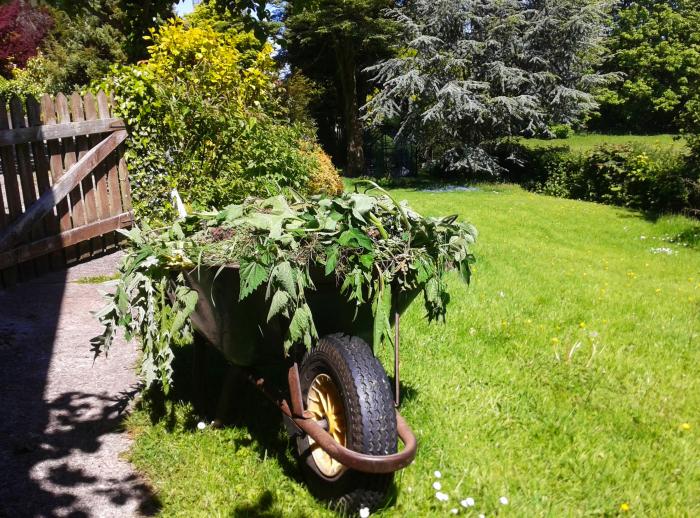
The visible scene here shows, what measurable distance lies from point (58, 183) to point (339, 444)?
16.1 ft

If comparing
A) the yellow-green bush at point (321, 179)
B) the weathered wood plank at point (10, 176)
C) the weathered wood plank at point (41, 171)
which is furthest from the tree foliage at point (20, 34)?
the weathered wood plank at point (10, 176)

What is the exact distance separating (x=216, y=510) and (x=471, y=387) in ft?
5.58

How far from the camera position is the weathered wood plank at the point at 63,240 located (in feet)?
17.3

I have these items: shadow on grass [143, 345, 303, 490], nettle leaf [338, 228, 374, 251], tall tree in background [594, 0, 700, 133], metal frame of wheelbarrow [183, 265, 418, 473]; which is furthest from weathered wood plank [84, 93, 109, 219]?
tall tree in background [594, 0, 700, 133]

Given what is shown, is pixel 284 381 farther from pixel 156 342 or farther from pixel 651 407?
pixel 651 407

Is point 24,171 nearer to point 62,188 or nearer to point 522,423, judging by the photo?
point 62,188

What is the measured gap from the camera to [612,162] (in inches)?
526

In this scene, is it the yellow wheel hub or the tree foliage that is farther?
the tree foliage

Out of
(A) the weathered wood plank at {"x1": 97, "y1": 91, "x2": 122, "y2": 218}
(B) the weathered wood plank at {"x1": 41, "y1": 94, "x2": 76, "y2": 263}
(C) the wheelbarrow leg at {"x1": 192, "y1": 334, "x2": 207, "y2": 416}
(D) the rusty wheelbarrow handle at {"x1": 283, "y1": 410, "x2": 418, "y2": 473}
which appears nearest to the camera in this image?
(D) the rusty wheelbarrow handle at {"x1": 283, "y1": 410, "x2": 418, "y2": 473}

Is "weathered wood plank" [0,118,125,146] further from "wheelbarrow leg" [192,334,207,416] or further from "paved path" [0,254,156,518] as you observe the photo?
"wheelbarrow leg" [192,334,207,416]

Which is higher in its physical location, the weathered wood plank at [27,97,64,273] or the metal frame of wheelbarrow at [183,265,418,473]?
the weathered wood plank at [27,97,64,273]

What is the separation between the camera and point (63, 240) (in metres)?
5.92

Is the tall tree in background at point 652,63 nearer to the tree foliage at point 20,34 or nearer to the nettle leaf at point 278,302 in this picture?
the tree foliage at point 20,34

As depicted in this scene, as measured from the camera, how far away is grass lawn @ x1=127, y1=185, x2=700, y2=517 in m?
2.50
